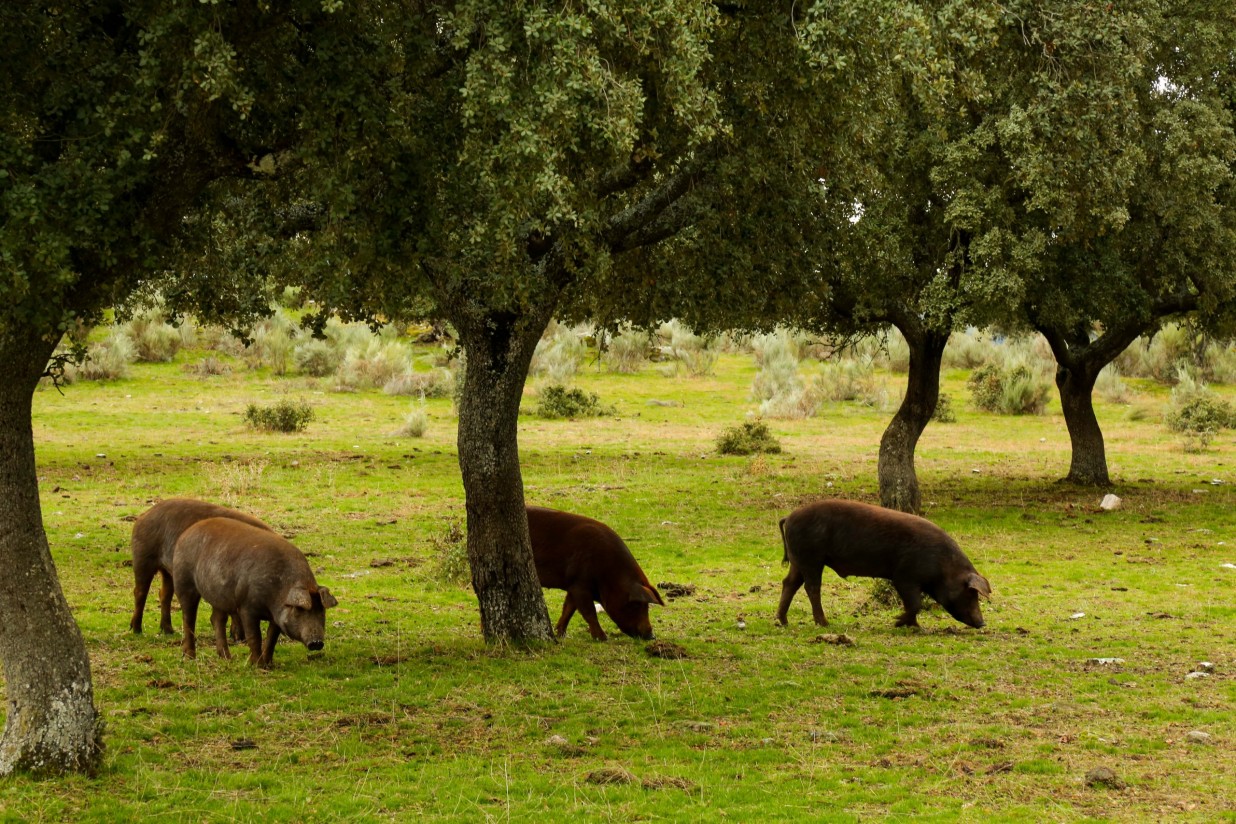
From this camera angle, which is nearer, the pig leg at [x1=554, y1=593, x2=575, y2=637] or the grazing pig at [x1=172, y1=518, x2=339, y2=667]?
the grazing pig at [x1=172, y1=518, x2=339, y2=667]

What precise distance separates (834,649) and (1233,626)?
566cm

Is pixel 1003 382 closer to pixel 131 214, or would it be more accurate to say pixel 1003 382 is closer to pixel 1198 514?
pixel 1198 514

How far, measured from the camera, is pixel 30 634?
30.2ft

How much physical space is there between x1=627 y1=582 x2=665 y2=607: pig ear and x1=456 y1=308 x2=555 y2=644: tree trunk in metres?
1.22

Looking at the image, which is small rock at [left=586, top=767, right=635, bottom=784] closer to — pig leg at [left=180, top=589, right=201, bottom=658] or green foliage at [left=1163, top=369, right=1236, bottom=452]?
Answer: pig leg at [left=180, top=589, right=201, bottom=658]

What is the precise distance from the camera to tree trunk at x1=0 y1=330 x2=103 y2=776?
358 inches

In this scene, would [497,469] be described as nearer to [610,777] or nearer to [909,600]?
[610,777]

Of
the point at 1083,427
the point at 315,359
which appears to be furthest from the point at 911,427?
the point at 315,359

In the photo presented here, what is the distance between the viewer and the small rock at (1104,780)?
926 centimetres

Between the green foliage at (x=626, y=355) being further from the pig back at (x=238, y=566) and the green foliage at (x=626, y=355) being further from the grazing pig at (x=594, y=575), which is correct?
the pig back at (x=238, y=566)

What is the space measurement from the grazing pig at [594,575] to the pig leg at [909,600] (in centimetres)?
323

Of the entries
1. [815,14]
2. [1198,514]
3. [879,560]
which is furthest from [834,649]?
[1198,514]

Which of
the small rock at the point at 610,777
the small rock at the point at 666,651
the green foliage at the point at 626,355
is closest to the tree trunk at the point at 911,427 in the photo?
the small rock at the point at 666,651

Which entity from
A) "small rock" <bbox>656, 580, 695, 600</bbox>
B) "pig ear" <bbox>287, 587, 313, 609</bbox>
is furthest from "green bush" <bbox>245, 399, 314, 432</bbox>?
"pig ear" <bbox>287, 587, 313, 609</bbox>
